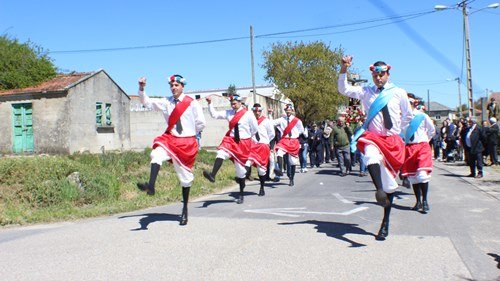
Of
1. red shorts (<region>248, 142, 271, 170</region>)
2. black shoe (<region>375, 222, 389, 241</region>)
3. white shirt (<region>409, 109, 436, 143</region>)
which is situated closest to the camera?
black shoe (<region>375, 222, 389, 241</region>)

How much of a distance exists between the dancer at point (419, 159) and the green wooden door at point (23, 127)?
22255mm

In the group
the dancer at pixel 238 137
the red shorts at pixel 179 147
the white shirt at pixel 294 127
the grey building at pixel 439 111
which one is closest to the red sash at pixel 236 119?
the dancer at pixel 238 137

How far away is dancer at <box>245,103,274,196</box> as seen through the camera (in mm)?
10329

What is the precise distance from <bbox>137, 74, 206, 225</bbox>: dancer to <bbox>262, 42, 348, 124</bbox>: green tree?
A: 33.7 meters

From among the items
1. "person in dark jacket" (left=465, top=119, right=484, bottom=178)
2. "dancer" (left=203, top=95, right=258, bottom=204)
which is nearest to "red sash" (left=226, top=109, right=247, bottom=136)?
"dancer" (left=203, top=95, right=258, bottom=204)

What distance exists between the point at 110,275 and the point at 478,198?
24.9 ft

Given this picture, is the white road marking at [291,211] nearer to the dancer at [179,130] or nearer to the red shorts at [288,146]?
the dancer at [179,130]

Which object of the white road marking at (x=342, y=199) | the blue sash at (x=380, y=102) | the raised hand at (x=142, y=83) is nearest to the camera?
the blue sash at (x=380, y=102)

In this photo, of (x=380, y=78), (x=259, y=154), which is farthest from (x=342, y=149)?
(x=380, y=78)

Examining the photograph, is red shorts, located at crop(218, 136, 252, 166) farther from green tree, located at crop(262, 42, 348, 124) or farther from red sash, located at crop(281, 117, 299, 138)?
green tree, located at crop(262, 42, 348, 124)

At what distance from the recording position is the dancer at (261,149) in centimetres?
1033

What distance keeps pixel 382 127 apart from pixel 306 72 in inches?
1421

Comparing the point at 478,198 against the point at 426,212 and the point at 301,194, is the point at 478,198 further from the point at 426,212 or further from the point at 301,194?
the point at 301,194

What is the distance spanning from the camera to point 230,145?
370 inches
